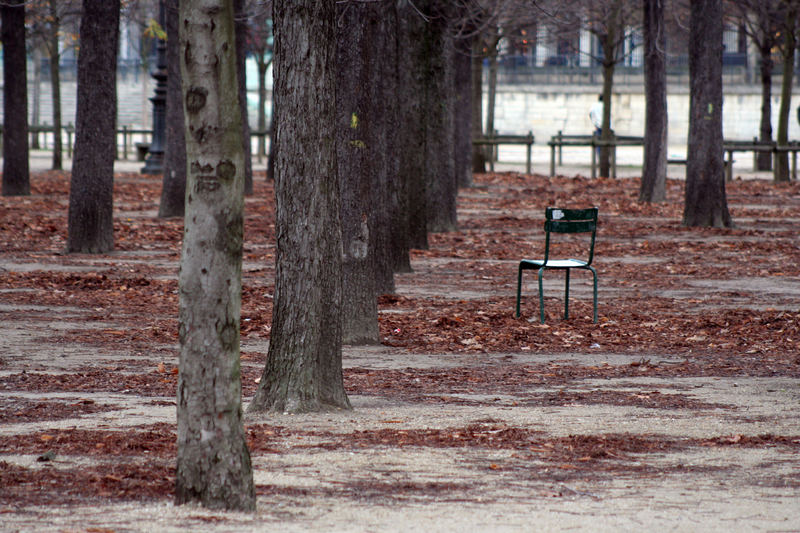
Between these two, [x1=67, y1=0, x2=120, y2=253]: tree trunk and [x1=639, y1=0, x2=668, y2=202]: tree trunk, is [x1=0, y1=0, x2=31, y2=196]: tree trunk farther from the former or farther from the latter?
[x1=639, y1=0, x2=668, y2=202]: tree trunk

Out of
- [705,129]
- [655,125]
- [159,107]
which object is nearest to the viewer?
[705,129]

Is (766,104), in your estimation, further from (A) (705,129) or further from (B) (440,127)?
(B) (440,127)

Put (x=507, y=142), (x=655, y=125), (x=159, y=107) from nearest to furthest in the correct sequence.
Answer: (x=655, y=125) < (x=159, y=107) < (x=507, y=142)

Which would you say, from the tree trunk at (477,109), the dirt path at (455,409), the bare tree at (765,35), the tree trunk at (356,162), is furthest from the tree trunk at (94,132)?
the bare tree at (765,35)

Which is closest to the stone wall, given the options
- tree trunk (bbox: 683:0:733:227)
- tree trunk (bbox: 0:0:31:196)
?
tree trunk (bbox: 683:0:733:227)

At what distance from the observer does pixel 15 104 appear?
22469mm

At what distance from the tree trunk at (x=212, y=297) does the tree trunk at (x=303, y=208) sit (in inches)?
72.7

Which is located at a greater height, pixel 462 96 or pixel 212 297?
pixel 462 96

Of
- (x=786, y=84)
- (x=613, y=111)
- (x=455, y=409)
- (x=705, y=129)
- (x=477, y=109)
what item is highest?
Answer: (x=613, y=111)

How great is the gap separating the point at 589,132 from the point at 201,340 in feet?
171

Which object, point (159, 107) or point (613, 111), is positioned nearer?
point (159, 107)

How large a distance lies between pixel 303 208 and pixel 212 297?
1.98m

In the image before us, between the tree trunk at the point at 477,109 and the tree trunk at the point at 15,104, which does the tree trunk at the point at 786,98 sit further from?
the tree trunk at the point at 15,104

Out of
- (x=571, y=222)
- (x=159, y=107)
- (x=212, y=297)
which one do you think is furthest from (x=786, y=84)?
(x=212, y=297)
